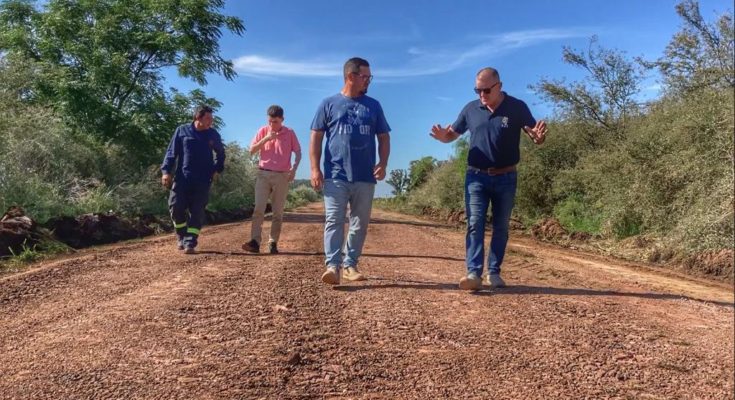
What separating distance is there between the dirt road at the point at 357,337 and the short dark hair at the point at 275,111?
234cm

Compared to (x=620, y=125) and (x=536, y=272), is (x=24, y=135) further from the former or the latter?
(x=620, y=125)

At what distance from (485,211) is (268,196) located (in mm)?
3424

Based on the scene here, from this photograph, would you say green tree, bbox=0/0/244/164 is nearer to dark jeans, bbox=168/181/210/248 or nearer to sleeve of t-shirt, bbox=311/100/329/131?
dark jeans, bbox=168/181/210/248

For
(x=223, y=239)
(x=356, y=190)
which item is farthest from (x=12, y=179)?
(x=356, y=190)

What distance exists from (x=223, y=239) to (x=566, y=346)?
22.1 ft

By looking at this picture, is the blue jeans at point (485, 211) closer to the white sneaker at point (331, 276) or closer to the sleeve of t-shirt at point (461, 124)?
the sleeve of t-shirt at point (461, 124)

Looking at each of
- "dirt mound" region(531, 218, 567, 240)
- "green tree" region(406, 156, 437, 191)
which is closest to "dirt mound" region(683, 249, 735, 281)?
"dirt mound" region(531, 218, 567, 240)

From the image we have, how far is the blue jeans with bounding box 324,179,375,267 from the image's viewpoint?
480cm

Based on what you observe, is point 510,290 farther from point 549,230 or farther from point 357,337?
point 549,230

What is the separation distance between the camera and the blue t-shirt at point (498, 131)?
4.45 metres

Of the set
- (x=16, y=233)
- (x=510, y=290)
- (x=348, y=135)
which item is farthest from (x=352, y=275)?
(x=16, y=233)

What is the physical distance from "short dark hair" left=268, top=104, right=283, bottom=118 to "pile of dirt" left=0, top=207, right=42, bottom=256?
340cm

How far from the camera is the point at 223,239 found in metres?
8.87

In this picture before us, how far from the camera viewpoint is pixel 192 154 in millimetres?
7125
